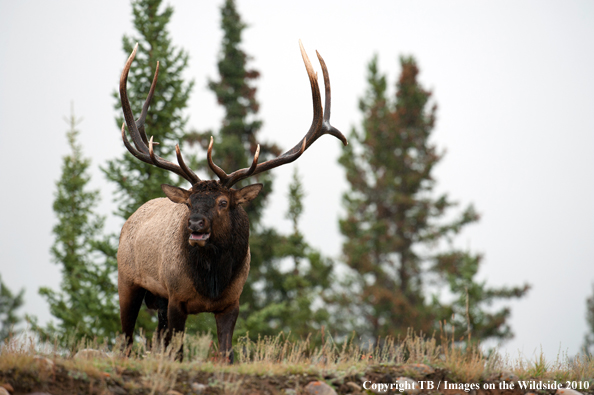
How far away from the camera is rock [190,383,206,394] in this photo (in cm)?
508

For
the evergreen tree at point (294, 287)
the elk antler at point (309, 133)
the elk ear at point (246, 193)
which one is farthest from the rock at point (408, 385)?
the evergreen tree at point (294, 287)

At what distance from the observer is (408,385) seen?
585cm

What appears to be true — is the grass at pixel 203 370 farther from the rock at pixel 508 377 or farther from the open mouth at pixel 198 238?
the open mouth at pixel 198 238

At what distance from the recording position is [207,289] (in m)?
6.89

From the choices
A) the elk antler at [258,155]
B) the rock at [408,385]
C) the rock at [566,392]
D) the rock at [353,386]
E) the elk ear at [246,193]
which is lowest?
the rock at [353,386]

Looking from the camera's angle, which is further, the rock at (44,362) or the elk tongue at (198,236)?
the elk tongue at (198,236)

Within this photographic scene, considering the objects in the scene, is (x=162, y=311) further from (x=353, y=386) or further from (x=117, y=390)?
(x=353, y=386)

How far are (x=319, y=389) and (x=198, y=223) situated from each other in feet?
7.34

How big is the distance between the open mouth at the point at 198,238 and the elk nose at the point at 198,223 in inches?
4.6

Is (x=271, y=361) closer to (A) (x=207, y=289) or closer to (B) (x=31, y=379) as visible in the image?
(A) (x=207, y=289)

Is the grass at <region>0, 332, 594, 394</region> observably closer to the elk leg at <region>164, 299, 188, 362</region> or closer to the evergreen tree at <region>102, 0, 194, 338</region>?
the elk leg at <region>164, 299, 188, 362</region>

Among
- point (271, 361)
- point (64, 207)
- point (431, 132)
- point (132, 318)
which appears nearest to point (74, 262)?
point (64, 207)

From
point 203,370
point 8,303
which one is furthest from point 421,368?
point 8,303

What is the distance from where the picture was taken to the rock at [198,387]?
508cm
